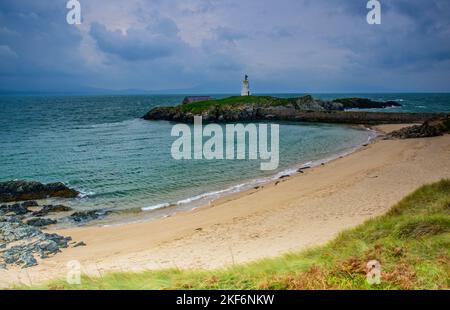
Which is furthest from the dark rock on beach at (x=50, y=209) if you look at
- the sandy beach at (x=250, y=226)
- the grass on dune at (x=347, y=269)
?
the grass on dune at (x=347, y=269)

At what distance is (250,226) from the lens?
55.5 feet

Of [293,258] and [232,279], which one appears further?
[293,258]

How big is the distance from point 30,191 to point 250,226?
17.5 metres

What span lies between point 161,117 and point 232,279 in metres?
92.6

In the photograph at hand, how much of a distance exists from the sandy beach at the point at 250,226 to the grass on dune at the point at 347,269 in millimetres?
2280

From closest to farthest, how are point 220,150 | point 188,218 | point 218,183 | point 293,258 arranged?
point 293,258, point 188,218, point 218,183, point 220,150

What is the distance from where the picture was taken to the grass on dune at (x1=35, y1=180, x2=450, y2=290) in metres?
6.46

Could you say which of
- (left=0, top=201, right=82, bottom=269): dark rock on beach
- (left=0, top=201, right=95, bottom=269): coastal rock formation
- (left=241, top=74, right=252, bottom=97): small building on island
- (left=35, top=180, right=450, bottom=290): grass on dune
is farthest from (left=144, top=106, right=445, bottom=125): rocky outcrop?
(left=35, top=180, right=450, bottom=290): grass on dune

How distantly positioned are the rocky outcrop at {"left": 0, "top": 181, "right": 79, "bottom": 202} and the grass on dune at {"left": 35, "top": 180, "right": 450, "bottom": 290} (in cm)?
1943

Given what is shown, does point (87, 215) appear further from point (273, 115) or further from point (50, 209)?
point (273, 115)

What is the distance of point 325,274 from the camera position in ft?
22.1

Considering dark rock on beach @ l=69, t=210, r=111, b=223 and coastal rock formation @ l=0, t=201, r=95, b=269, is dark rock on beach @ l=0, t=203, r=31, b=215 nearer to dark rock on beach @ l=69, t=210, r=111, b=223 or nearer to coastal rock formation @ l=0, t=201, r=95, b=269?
coastal rock formation @ l=0, t=201, r=95, b=269
